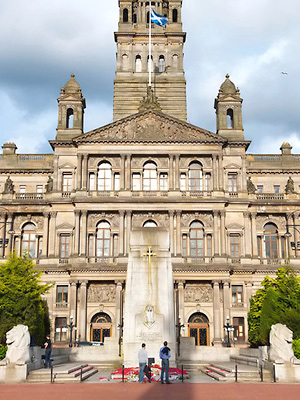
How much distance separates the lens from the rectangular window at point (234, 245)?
53.1 metres

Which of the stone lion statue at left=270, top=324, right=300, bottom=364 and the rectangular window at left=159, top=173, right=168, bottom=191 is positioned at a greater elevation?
the rectangular window at left=159, top=173, right=168, bottom=191

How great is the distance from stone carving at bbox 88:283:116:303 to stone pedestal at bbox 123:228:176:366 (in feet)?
82.1

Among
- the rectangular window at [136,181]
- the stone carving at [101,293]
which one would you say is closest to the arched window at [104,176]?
the rectangular window at [136,181]

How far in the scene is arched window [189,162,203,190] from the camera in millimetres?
54094

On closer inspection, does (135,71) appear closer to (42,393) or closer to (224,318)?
(224,318)

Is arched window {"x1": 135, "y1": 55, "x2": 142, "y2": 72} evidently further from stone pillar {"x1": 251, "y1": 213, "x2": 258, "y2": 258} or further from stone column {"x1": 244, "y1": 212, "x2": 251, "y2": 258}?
stone pillar {"x1": 251, "y1": 213, "x2": 258, "y2": 258}

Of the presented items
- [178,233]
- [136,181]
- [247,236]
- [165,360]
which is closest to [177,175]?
[136,181]

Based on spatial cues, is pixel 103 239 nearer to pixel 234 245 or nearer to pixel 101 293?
pixel 101 293

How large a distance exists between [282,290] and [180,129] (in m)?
23.0

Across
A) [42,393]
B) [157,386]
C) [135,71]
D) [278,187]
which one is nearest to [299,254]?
[278,187]

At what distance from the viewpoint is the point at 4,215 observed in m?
54.1

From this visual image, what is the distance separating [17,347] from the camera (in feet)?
75.7

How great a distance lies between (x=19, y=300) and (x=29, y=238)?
65.1ft

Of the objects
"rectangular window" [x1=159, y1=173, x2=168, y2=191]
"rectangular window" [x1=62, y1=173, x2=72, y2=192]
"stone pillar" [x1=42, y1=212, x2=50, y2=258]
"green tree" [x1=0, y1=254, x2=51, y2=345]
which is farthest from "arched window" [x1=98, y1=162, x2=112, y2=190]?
"green tree" [x1=0, y1=254, x2=51, y2=345]
